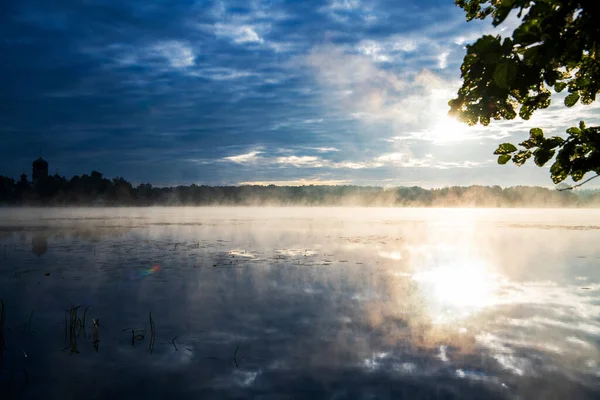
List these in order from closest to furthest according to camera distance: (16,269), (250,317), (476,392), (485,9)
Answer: (485,9), (476,392), (250,317), (16,269)

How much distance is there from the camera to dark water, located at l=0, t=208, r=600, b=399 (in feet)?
32.4

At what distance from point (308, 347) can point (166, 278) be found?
40.5 feet

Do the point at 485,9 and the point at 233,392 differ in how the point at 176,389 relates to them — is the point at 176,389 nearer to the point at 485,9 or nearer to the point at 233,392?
the point at 233,392

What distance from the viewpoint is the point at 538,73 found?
4.84 m

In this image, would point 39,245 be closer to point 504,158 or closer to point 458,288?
point 458,288

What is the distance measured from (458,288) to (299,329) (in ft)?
34.2

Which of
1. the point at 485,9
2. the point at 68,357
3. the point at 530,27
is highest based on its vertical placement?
the point at 485,9

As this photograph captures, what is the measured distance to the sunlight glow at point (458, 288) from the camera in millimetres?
16797

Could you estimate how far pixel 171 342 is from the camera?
41.7 feet

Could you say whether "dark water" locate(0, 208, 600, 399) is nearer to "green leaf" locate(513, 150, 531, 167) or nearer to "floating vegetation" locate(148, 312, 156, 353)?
"floating vegetation" locate(148, 312, 156, 353)

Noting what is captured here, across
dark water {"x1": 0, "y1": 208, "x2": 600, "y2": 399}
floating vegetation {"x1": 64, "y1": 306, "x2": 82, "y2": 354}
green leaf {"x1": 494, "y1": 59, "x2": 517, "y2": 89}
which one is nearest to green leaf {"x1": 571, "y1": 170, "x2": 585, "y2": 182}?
green leaf {"x1": 494, "y1": 59, "x2": 517, "y2": 89}

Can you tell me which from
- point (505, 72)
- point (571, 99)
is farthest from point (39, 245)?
point (505, 72)

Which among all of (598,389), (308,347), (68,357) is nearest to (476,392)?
(598,389)

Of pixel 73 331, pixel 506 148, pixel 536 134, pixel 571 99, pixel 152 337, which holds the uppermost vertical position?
pixel 571 99
